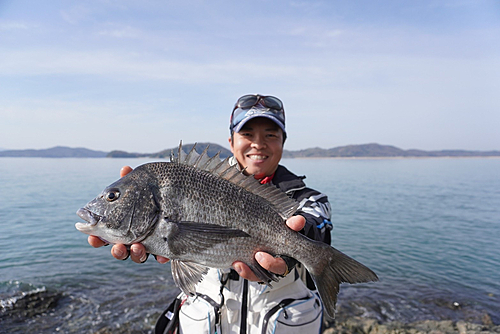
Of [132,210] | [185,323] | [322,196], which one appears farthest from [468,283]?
[132,210]

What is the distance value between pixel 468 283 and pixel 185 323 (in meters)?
12.8

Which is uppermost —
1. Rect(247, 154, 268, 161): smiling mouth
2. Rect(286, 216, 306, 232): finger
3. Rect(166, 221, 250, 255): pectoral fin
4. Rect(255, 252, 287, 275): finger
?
Rect(247, 154, 268, 161): smiling mouth

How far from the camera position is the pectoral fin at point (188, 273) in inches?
118

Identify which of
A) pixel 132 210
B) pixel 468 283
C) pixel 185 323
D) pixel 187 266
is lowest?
pixel 468 283

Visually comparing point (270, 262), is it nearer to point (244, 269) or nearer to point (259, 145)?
point (244, 269)

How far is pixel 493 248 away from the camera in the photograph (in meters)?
16.5

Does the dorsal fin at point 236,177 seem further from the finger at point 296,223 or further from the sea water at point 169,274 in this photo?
the sea water at point 169,274

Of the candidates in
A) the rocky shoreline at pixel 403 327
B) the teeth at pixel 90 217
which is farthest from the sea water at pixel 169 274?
the teeth at pixel 90 217

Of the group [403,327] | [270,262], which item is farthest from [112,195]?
[403,327]

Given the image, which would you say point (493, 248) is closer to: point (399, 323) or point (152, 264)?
point (399, 323)

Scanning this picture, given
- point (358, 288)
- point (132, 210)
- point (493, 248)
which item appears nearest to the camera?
point (132, 210)

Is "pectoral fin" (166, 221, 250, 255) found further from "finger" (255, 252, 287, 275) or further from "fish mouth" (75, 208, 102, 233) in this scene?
"fish mouth" (75, 208, 102, 233)

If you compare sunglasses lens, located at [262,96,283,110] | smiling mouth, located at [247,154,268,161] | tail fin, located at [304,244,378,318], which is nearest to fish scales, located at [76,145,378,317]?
tail fin, located at [304,244,378,318]

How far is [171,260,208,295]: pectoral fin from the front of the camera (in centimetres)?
301
